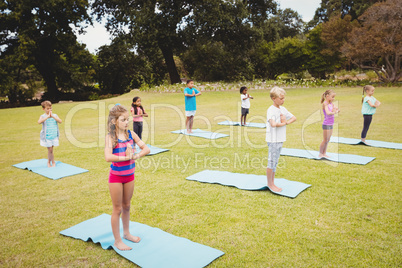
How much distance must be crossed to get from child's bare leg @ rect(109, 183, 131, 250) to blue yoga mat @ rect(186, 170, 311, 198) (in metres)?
2.48

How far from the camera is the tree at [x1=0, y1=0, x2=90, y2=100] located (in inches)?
990

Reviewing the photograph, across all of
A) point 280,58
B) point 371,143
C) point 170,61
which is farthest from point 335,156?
point 280,58

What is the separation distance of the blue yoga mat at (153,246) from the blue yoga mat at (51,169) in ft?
8.60

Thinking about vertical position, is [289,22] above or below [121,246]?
above

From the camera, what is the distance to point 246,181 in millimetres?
5574

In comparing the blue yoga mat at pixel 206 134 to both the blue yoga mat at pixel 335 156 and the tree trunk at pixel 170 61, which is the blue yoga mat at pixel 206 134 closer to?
the blue yoga mat at pixel 335 156

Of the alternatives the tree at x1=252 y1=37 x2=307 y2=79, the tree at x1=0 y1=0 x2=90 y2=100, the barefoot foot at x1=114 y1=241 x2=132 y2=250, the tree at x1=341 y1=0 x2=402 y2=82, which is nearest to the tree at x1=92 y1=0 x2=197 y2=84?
the tree at x1=0 y1=0 x2=90 y2=100

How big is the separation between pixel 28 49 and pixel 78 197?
2577 cm

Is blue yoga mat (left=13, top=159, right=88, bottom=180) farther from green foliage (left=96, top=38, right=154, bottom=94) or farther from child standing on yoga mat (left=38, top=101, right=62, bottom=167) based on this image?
green foliage (left=96, top=38, right=154, bottom=94)

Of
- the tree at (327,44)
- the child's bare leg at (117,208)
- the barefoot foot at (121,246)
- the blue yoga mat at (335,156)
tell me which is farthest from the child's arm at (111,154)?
the tree at (327,44)

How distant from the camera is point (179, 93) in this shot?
26531 mm

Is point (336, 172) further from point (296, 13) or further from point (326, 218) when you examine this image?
point (296, 13)

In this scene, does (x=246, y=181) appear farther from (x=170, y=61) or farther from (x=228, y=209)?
(x=170, y=61)

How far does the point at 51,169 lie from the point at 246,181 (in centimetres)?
456
